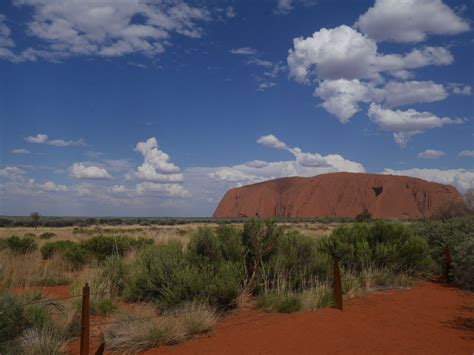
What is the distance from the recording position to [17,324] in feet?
21.1

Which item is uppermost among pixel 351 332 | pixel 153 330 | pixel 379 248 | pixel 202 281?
pixel 379 248

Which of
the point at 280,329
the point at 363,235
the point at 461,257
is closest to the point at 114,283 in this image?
the point at 280,329

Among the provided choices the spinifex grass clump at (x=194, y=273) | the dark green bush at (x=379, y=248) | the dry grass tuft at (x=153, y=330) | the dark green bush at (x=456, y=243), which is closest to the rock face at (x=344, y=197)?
the dark green bush at (x=456, y=243)

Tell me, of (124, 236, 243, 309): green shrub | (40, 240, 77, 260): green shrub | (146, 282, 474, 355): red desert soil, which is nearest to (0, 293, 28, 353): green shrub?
(146, 282, 474, 355): red desert soil

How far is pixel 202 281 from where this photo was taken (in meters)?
8.26

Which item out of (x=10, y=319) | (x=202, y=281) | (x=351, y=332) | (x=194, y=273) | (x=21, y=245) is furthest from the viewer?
(x=21, y=245)

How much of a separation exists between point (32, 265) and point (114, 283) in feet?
11.7

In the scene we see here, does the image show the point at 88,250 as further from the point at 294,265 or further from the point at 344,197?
the point at 344,197

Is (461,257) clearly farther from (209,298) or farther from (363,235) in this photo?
(209,298)

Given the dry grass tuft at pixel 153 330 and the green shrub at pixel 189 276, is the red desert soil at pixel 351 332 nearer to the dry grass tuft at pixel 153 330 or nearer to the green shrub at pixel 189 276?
the dry grass tuft at pixel 153 330

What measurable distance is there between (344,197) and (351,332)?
122 meters

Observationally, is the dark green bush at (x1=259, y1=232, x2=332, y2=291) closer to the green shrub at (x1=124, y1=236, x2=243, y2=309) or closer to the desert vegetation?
the desert vegetation

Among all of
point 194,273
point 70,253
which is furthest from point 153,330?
point 70,253

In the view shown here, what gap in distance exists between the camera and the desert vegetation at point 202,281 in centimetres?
652
